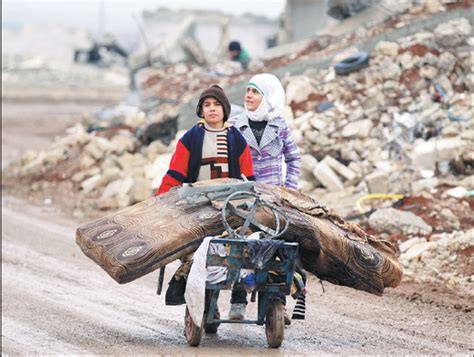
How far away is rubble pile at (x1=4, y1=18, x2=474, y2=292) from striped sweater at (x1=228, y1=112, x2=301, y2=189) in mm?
2389

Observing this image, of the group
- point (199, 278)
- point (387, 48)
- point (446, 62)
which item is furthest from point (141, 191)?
point (199, 278)

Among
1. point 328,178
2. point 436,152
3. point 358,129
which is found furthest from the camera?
point 358,129

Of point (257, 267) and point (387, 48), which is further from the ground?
point (257, 267)

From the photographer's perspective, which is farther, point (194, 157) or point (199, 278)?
point (194, 157)

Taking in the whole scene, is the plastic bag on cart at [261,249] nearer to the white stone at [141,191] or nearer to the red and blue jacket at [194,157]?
the red and blue jacket at [194,157]

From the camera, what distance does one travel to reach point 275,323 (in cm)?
775

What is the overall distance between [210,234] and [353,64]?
955 cm

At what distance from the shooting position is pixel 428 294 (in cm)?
1029

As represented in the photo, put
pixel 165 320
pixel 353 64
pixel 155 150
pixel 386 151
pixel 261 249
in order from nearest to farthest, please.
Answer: pixel 261 249 < pixel 165 320 < pixel 386 151 < pixel 353 64 < pixel 155 150

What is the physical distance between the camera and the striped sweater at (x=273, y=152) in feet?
29.0

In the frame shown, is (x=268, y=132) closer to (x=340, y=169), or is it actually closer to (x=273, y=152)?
(x=273, y=152)

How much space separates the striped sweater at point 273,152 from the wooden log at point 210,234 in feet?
2.44

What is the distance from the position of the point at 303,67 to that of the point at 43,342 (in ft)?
32.2

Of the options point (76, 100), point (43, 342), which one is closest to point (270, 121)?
point (43, 342)
